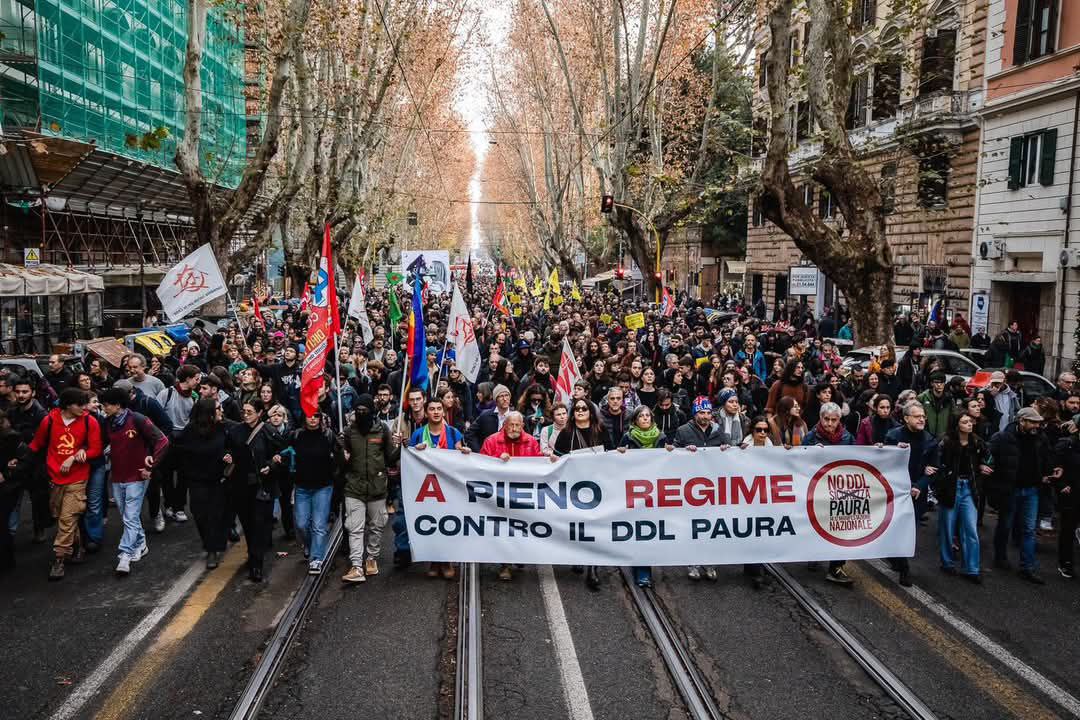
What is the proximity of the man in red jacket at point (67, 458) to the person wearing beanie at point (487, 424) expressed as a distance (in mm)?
3297

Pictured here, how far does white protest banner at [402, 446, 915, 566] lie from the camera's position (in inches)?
287

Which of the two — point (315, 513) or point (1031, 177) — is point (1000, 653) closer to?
point (315, 513)

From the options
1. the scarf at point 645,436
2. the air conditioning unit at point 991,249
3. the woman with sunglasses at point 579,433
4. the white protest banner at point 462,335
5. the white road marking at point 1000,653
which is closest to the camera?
the white road marking at point 1000,653

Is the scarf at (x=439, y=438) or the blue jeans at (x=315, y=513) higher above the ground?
the scarf at (x=439, y=438)

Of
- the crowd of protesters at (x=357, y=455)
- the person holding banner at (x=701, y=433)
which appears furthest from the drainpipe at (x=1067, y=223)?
the person holding banner at (x=701, y=433)

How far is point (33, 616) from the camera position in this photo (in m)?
6.77

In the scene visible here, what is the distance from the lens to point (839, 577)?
24.8 ft

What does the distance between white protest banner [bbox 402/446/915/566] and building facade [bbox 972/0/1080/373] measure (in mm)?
15000

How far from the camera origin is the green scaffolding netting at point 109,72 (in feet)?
69.7

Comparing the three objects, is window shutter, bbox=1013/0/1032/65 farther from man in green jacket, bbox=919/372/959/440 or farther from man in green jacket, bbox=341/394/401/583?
man in green jacket, bbox=341/394/401/583

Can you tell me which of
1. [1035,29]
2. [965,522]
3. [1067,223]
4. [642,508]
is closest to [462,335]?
[642,508]

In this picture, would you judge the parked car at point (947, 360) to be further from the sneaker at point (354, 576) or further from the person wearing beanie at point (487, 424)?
the sneaker at point (354, 576)

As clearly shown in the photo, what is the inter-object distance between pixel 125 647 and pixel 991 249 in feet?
72.3

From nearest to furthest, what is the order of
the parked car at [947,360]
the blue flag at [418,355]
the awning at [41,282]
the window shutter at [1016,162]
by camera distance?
the blue flag at [418,355], the parked car at [947,360], the awning at [41,282], the window shutter at [1016,162]
